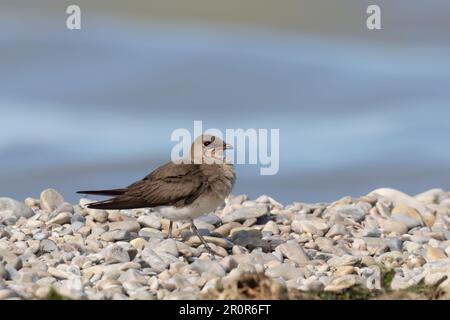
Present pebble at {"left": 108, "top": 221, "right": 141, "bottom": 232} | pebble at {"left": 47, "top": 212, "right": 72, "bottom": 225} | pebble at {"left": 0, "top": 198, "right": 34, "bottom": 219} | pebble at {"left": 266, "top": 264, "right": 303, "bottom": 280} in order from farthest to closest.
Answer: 1. pebble at {"left": 0, "top": 198, "right": 34, "bottom": 219}
2. pebble at {"left": 47, "top": 212, "right": 72, "bottom": 225}
3. pebble at {"left": 108, "top": 221, "right": 141, "bottom": 232}
4. pebble at {"left": 266, "top": 264, "right": 303, "bottom": 280}

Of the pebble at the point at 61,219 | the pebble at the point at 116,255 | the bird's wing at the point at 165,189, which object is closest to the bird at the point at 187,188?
the bird's wing at the point at 165,189

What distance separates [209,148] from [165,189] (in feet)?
2.77

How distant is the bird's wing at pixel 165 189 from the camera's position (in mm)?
9922

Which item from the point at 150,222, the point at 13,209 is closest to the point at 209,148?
the point at 150,222

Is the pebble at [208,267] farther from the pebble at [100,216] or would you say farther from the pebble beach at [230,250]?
the pebble at [100,216]

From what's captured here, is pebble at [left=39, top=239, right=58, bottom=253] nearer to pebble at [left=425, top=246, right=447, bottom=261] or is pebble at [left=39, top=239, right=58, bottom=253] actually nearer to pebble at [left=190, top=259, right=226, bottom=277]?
pebble at [left=190, top=259, right=226, bottom=277]

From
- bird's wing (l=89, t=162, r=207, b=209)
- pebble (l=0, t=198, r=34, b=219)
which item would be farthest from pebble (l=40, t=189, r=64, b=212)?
bird's wing (l=89, t=162, r=207, b=209)

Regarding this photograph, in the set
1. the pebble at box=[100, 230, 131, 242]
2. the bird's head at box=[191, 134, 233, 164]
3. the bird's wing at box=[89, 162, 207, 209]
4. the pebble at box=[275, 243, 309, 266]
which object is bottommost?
the pebble at box=[275, 243, 309, 266]

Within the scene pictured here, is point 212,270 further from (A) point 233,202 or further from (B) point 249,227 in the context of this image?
(A) point 233,202

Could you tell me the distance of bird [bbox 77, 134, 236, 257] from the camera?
9.91 meters

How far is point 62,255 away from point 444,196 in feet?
27.0

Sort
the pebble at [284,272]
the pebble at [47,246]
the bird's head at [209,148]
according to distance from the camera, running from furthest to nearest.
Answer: the bird's head at [209,148], the pebble at [47,246], the pebble at [284,272]

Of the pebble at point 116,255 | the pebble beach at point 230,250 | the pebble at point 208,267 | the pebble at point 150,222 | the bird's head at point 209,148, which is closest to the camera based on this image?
the pebble beach at point 230,250
